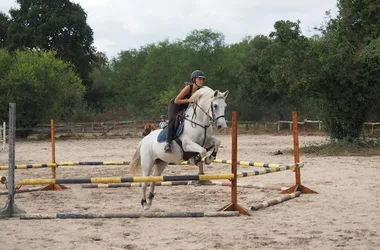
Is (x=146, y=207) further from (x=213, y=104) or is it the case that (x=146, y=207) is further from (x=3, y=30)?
(x=3, y=30)

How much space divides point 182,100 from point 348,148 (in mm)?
12742

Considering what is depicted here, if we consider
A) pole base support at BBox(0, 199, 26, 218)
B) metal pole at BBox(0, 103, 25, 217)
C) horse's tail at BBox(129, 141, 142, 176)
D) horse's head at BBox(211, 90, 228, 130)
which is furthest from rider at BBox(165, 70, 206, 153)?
pole base support at BBox(0, 199, 26, 218)

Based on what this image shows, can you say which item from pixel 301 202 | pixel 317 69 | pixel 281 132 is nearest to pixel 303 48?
pixel 317 69

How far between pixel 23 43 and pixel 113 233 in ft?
160

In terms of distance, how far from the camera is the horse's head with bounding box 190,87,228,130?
8.66m

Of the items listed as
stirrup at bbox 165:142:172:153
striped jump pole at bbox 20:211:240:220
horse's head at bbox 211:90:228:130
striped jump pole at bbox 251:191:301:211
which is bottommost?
striped jump pole at bbox 20:211:240:220

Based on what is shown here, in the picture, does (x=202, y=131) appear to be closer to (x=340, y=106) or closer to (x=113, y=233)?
(x=113, y=233)

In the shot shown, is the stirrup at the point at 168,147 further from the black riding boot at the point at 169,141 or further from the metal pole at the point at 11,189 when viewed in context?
the metal pole at the point at 11,189

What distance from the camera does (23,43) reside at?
53250 millimetres

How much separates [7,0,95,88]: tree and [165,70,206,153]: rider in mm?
45463

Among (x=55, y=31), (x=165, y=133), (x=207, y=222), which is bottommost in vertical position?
(x=207, y=222)

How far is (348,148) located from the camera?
20.7m

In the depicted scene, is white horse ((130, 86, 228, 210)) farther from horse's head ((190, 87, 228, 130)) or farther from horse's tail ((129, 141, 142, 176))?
horse's tail ((129, 141, 142, 176))

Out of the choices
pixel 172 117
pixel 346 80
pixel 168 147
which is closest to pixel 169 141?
pixel 168 147
